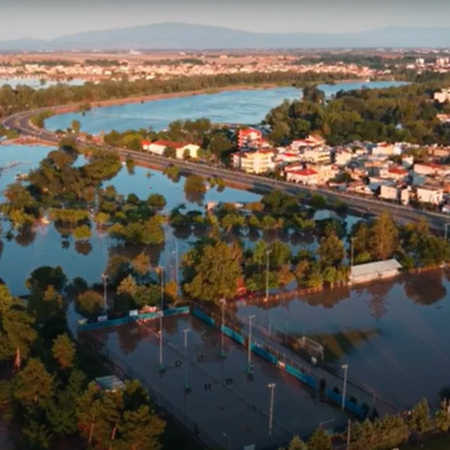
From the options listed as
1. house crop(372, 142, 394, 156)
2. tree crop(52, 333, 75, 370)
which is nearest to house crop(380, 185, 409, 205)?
house crop(372, 142, 394, 156)

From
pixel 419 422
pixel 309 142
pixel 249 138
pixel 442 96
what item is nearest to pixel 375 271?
pixel 419 422

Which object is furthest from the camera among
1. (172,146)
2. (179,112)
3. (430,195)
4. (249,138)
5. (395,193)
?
(179,112)

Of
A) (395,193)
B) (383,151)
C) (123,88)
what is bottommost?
(395,193)

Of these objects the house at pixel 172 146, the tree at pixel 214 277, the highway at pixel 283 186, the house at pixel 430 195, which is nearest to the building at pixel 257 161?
the highway at pixel 283 186

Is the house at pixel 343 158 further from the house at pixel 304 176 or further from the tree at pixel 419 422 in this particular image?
the tree at pixel 419 422

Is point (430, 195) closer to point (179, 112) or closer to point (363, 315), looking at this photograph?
point (363, 315)

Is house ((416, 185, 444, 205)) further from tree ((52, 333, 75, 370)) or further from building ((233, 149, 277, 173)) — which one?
tree ((52, 333, 75, 370))
